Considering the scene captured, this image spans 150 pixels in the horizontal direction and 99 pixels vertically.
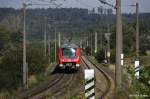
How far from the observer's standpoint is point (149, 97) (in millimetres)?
13266

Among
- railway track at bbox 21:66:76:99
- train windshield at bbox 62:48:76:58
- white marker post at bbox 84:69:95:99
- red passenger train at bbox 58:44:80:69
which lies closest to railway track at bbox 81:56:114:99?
railway track at bbox 21:66:76:99

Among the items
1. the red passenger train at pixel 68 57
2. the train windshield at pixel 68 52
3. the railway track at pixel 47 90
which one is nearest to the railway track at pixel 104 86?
Result: the railway track at pixel 47 90

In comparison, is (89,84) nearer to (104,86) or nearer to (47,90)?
(47,90)

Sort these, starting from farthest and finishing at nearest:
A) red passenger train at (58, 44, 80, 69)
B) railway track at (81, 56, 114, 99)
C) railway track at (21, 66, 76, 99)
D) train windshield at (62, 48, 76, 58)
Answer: train windshield at (62, 48, 76, 58) < red passenger train at (58, 44, 80, 69) < railway track at (21, 66, 76, 99) < railway track at (81, 56, 114, 99)

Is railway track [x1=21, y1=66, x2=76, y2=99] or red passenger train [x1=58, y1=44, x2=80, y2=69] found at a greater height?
red passenger train [x1=58, y1=44, x2=80, y2=69]

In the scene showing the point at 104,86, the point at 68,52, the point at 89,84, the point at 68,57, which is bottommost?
the point at 104,86

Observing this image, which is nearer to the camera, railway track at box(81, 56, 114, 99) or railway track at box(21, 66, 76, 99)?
railway track at box(81, 56, 114, 99)

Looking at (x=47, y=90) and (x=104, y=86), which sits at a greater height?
(x=104, y=86)

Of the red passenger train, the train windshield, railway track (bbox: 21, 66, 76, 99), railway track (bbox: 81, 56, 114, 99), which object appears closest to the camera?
railway track (bbox: 81, 56, 114, 99)

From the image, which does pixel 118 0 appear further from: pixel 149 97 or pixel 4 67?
pixel 4 67

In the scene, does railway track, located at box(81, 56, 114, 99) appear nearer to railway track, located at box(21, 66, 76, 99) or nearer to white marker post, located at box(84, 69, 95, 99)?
railway track, located at box(21, 66, 76, 99)

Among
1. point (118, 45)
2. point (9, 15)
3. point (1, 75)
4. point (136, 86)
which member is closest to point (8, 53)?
point (1, 75)

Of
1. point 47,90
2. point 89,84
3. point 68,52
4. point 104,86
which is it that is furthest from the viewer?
point 68,52

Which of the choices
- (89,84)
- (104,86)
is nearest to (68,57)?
(104,86)
